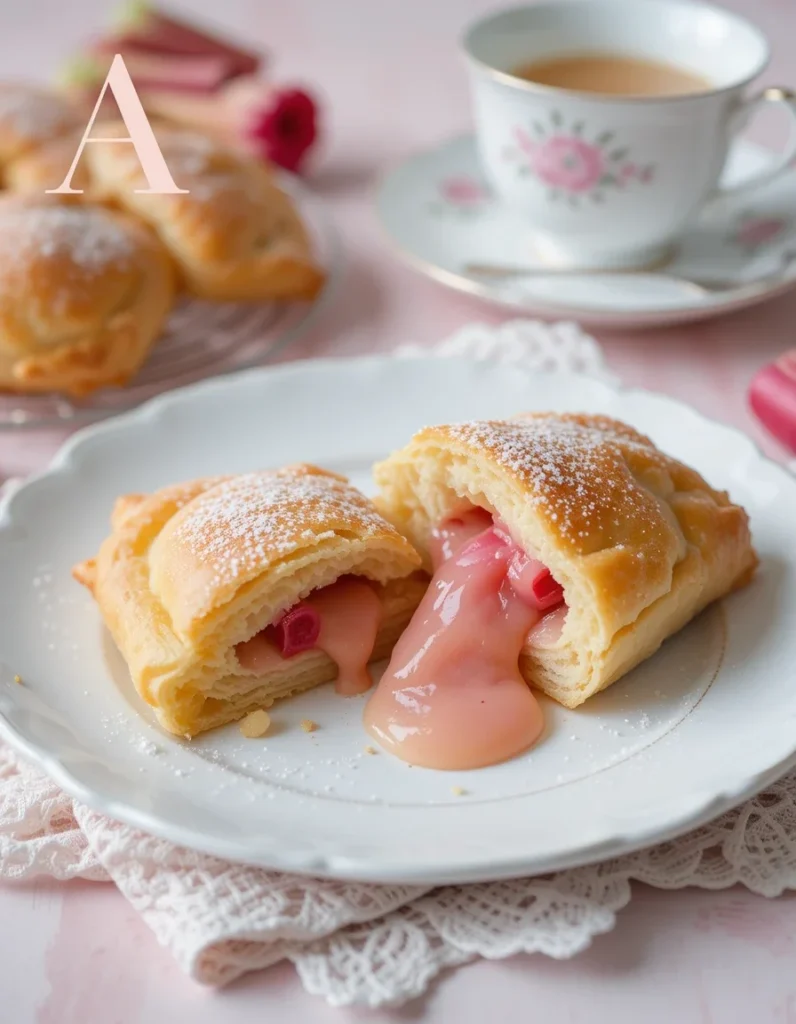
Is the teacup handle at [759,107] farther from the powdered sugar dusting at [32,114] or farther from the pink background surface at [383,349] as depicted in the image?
the powdered sugar dusting at [32,114]

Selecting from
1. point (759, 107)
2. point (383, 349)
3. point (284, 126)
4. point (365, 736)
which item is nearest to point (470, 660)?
point (365, 736)

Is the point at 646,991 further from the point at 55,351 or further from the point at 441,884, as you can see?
the point at 55,351

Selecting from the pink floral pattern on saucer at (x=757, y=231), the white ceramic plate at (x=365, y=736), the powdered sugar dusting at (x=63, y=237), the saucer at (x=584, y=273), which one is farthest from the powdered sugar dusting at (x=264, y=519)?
the pink floral pattern on saucer at (x=757, y=231)

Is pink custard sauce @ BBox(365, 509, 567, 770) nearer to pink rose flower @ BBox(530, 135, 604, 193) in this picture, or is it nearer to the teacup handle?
pink rose flower @ BBox(530, 135, 604, 193)

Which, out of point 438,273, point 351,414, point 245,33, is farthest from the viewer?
point 245,33

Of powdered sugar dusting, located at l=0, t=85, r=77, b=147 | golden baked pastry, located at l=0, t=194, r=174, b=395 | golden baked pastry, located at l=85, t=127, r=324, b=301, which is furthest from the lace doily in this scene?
powdered sugar dusting, located at l=0, t=85, r=77, b=147

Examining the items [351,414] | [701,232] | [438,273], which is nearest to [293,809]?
[351,414]
